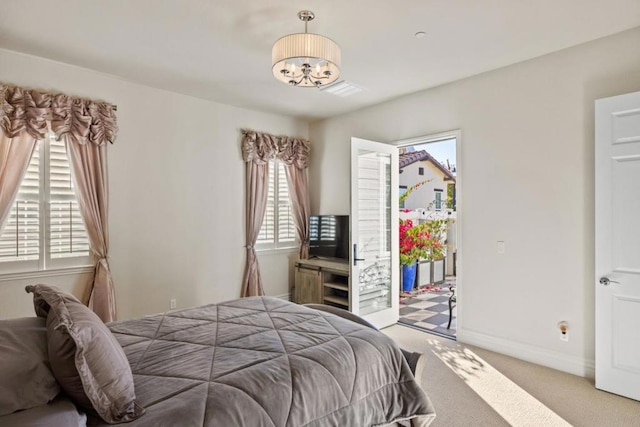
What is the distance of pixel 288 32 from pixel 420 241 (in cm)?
508

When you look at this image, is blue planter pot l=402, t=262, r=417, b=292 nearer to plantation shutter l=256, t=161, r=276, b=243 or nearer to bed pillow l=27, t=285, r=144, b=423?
plantation shutter l=256, t=161, r=276, b=243

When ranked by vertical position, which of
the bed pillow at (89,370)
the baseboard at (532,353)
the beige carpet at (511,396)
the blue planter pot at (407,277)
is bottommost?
the beige carpet at (511,396)

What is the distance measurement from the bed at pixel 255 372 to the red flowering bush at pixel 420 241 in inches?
181

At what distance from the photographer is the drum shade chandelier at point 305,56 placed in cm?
236

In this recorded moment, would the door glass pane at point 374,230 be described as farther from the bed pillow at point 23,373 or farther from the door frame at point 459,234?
the bed pillow at point 23,373

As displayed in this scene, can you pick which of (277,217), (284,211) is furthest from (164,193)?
(284,211)

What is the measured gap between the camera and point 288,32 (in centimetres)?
290

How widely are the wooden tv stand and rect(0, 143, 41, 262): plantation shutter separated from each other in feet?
9.94

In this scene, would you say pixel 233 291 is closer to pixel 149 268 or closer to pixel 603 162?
pixel 149 268

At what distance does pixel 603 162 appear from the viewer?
9.18 feet

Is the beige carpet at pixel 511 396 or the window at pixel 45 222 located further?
the window at pixel 45 222

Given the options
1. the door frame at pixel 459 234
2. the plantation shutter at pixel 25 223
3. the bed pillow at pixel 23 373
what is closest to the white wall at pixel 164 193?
the plantation shutter at pixel 25 223

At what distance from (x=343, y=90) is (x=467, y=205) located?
1972mm

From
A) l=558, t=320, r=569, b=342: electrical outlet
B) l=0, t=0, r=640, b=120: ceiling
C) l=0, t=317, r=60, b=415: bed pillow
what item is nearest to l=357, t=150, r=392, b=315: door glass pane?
l=0, t=0, r=640, b=120: ceiling
